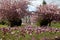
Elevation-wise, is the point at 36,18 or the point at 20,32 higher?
the point at 20,32

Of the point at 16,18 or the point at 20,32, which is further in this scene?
the point at 16,18

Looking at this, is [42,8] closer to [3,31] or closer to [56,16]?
[56,16]

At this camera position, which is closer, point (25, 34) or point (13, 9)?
point (25, 34)

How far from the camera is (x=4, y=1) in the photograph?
1606cm

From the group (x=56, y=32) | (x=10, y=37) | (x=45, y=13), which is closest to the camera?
(x=10, y=37)

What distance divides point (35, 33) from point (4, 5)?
8.89m

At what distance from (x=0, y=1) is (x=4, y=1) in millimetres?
474

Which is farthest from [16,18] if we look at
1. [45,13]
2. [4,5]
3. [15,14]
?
[45,13]

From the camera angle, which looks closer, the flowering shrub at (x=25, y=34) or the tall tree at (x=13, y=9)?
the flowering shrub at (x=25, y=34)

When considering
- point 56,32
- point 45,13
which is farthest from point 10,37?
point 45,13

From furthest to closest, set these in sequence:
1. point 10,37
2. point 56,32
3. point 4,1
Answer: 1. point 4,1
2. point 56,32
3. point 10,37

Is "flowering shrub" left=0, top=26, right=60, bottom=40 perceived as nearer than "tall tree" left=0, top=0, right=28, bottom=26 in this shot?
Yes

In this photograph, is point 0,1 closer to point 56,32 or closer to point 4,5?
point 4,5

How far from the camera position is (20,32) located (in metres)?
6.99
